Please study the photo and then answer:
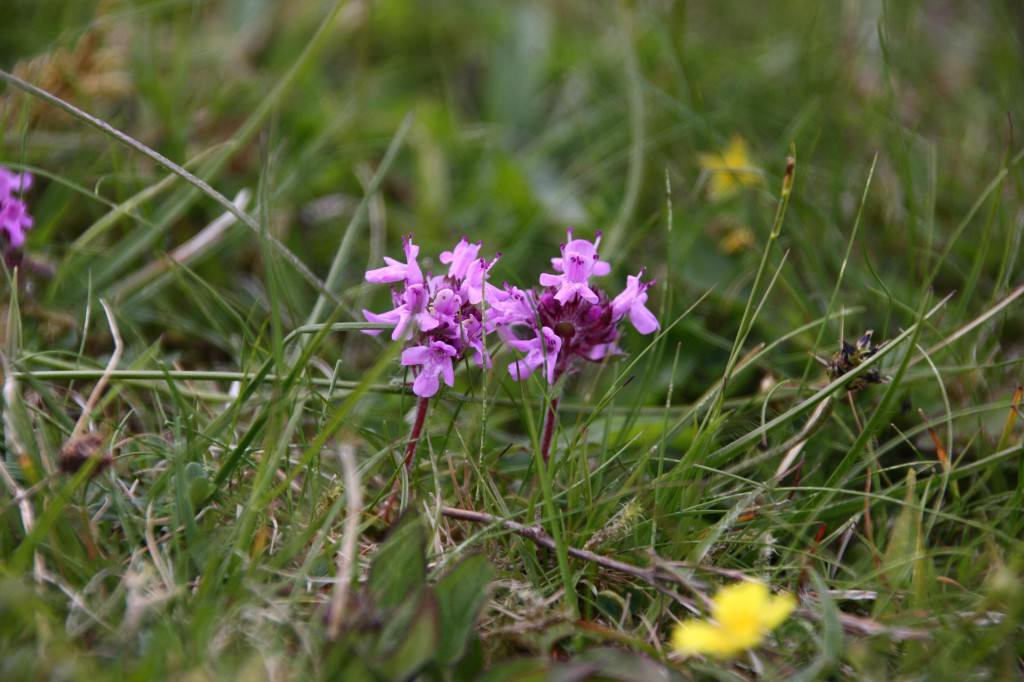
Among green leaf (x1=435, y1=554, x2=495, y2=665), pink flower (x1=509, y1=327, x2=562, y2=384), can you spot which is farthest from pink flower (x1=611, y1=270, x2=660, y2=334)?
green leaf (x1=435, y1=554, x2=495, y2=665)

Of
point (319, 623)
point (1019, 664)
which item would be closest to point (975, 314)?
point (1019, 664)

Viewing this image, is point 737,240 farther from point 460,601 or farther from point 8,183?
point 8,183

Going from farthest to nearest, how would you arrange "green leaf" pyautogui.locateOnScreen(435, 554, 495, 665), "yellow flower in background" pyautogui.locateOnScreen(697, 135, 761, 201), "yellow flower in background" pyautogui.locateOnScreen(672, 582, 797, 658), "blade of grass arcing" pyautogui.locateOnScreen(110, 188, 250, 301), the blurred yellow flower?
"yellow flower in background" pyautogui.locateOnScreen(697, 135, 761, 201) → the blurred yellow flower → "blade of grass arcing" pyautogui.locateOnScreen(110, 188, 250, 301) → "green leaf" pyautogui.locateOnScreen(435, 554, 495, 665) → "yellow flower in background" pyautogui.locateOnScreen(672, 582, 797, 658)

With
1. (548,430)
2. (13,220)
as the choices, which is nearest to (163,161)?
(13,220)

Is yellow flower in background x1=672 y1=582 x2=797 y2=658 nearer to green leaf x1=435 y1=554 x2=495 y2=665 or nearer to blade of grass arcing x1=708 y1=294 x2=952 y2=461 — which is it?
green leaf x1=435 y1=554 x2=495 y2=665

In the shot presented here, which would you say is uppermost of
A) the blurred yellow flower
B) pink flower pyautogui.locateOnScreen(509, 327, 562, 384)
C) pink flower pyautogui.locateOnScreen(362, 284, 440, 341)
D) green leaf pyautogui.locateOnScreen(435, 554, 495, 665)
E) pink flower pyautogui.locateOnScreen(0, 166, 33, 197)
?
pink flower pyautogui.locateOnScreen(0, 166, 33, 197)

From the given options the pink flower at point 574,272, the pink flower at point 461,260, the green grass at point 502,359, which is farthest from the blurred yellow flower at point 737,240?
the pink flower at point 461,260

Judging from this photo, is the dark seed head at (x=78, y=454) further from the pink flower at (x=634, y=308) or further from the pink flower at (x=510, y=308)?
the pink flower at (x=634, y=308)
